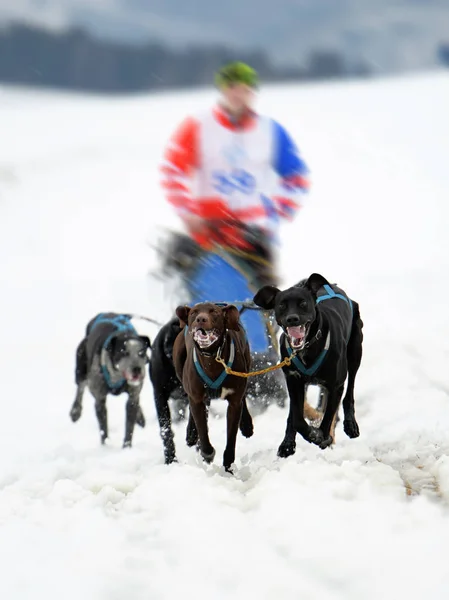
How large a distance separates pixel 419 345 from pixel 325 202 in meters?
11.9

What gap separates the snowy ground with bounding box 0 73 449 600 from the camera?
3580mm

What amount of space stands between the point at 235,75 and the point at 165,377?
2.20 m

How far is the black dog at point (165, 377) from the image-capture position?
555 centimetres

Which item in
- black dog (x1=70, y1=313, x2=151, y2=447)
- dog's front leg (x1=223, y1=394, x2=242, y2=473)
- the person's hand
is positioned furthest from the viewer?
black dog (x1=70, y1=313, x2=151, y2=447)

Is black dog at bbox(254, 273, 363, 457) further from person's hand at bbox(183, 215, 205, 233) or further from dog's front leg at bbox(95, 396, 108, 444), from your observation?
dog's front leg at bbox(95, 396, 108, 444)

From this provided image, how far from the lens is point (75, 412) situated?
334 inches

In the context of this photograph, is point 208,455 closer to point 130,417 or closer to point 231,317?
point 231,317

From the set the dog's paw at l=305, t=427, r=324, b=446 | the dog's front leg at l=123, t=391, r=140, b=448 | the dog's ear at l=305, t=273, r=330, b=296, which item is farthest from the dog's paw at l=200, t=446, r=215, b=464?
the dog's front leg at l=123, t=391, r=140, b=448

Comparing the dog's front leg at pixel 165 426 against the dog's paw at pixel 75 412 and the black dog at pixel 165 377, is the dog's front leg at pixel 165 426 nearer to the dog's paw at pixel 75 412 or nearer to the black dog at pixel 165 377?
the black dog at pixel 165 377

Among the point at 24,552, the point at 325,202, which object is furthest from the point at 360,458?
the point at 325,202

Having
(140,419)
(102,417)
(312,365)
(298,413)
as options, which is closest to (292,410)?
(298,413)

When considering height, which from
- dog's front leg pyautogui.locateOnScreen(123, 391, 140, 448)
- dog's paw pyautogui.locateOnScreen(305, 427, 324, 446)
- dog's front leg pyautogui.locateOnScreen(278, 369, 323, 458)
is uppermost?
dog's front leg pyautogui.locateOnScreen(278, 369, 323, 458)

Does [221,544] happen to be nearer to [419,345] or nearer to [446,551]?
[446,551]

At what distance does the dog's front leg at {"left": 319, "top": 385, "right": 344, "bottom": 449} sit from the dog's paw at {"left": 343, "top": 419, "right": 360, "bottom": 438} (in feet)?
0.77
